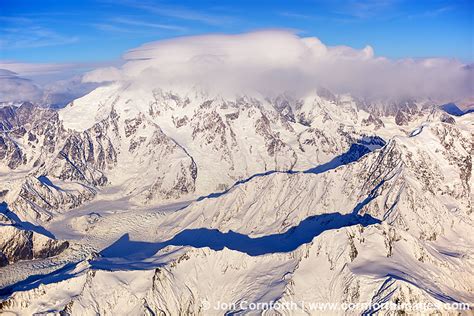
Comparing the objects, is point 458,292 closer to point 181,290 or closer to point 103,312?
point 181,290

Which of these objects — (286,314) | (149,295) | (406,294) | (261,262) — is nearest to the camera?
(406,294)

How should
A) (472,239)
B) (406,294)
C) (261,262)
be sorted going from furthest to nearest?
(472,239) → (261,262) → (406,294)

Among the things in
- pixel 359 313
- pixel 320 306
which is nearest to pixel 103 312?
pixel 320 306

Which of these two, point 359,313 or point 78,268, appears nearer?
point 359,313

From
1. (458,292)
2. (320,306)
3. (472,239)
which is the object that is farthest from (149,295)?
(472,239)

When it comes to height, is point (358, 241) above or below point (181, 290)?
above

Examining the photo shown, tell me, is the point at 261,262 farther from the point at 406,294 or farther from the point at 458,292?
the point at 458,292

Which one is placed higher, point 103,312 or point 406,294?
point 406,294

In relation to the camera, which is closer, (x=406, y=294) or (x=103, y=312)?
(x=406, y=294)

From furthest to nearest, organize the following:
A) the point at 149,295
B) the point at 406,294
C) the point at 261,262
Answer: the point at 261,262 < the point at 149,295 < the point at 406,294
